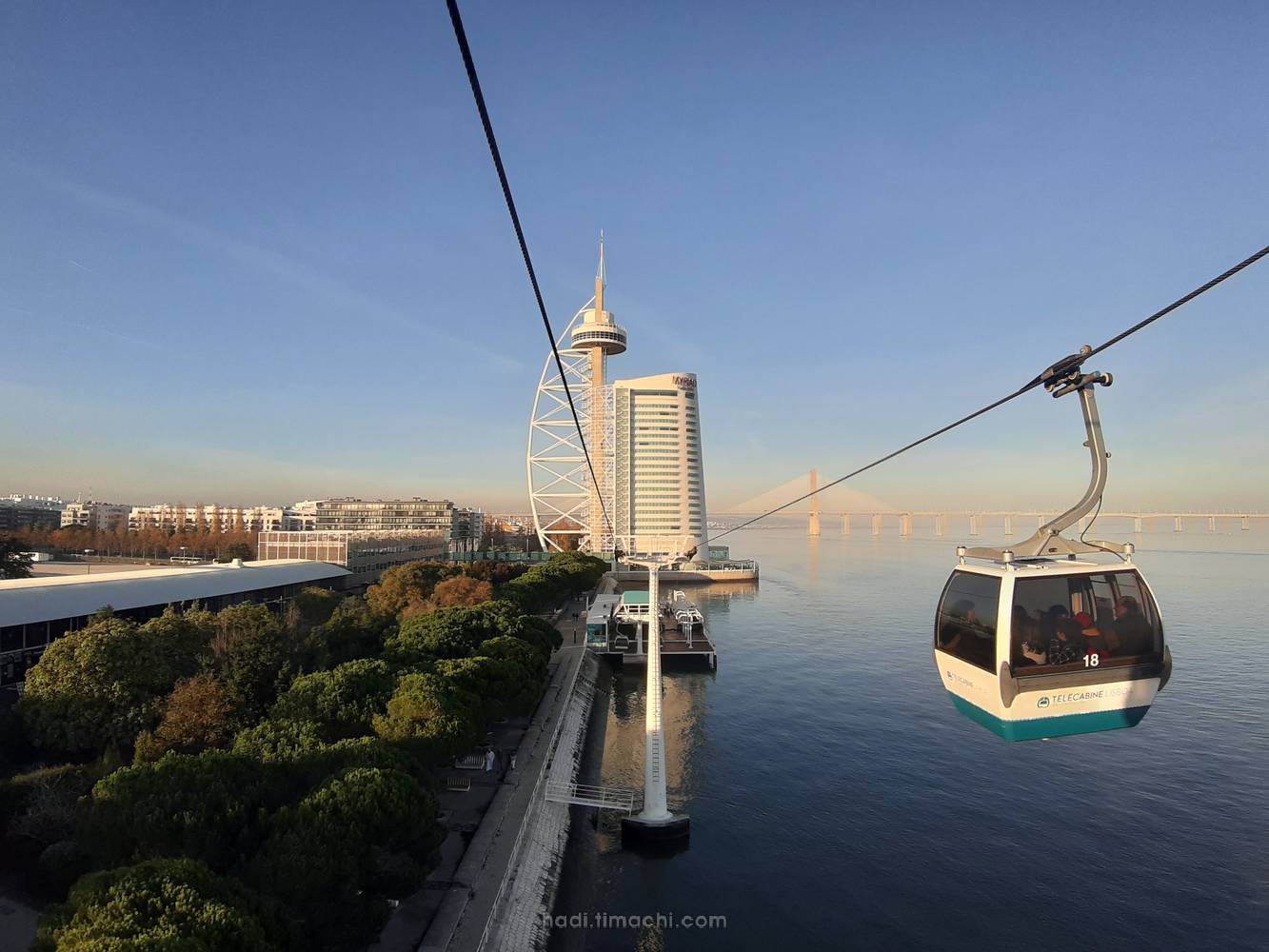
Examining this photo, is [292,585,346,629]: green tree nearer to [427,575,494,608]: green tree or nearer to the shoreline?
[427,575,494,608]: green tree

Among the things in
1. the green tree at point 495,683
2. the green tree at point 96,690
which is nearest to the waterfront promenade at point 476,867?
the green tree at point 495,683

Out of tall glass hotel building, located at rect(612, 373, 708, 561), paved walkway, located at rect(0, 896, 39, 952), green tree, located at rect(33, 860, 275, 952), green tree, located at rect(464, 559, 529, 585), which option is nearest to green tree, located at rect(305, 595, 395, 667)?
paved walkway, located at rect(0, 896, 39, 952)

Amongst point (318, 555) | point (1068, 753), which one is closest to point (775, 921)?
point (1068, 753)

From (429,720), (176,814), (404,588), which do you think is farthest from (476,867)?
(404,588)

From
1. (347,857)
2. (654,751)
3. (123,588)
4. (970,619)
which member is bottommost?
(654,751)

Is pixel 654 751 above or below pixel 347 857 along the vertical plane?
below

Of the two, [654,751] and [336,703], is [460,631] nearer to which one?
[336,703]
